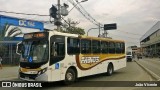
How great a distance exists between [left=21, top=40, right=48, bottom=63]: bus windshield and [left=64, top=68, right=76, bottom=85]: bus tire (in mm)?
1963

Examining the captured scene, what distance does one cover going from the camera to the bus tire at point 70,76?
15.5 m

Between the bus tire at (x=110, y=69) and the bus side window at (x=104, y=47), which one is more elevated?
the bus side window at (x=104, y=47)

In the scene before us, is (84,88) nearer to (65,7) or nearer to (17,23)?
(65,7)

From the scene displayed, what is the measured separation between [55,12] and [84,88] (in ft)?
Result: 42.3

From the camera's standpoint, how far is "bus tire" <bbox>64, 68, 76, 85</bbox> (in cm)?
1551

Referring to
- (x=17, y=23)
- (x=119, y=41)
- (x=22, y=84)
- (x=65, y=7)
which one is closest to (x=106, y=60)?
(x=119, y=41)

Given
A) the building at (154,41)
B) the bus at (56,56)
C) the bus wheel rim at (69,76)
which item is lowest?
the bus wheel rim at (69,76)

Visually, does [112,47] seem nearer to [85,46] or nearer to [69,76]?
[85,46]

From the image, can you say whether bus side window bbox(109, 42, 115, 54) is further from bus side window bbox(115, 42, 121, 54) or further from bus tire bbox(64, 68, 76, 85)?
bus tire bbox(64, 68, 76, 85)

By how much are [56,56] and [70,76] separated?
1.73m

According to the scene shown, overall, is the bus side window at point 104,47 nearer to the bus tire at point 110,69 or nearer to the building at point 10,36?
the bus tire at point 110,69

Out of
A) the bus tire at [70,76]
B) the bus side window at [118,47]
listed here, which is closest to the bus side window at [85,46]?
the bus tire at [70,76]

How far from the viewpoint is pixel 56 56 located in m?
14.7

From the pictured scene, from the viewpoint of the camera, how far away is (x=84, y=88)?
14.2m
